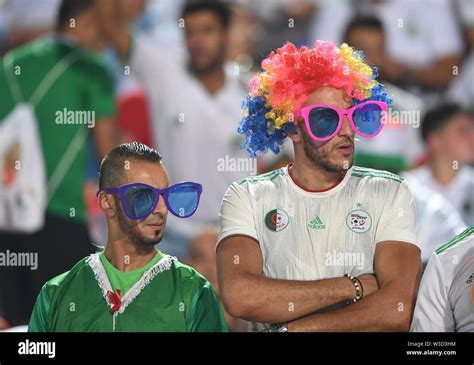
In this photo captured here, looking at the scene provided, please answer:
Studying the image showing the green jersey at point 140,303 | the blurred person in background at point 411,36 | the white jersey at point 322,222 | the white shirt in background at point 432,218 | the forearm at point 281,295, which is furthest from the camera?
the blurred person in background at point 411,36

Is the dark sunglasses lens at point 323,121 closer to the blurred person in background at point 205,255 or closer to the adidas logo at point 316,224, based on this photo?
the adidas logo at point 316,224

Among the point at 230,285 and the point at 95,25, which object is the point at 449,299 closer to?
the point at 230,285

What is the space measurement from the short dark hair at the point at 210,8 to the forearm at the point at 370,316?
159cm

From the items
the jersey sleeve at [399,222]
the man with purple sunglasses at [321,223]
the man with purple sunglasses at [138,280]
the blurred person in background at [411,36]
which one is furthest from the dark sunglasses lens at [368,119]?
the man with purple sunglasses at [138,280]

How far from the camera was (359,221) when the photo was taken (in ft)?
16.2

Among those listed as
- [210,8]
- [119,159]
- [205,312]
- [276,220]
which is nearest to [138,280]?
[205,312]

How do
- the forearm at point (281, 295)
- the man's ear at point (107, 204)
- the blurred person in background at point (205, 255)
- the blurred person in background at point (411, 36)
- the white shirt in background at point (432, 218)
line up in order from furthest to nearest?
the blurred person in background at point (411, 36) → the white shirt in background at point (432, 218) → the blurred person in background at point (205, 255) → the man's ear at point (107, 204) → the forearm at point (281, 295)

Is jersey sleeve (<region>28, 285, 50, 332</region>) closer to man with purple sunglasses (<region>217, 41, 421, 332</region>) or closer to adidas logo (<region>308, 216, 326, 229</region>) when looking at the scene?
man with purple sunglasses (<region>217, 41, 421, 332</region>)

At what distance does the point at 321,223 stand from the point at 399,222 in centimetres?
34

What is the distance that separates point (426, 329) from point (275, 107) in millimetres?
1189

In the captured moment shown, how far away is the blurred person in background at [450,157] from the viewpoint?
561 centimetres

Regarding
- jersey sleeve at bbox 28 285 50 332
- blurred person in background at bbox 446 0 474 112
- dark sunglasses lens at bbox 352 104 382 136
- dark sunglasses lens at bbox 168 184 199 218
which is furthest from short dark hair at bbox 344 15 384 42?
jersey sleeve at bbox 28 285 50 332

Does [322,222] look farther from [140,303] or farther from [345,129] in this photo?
[140,303]
